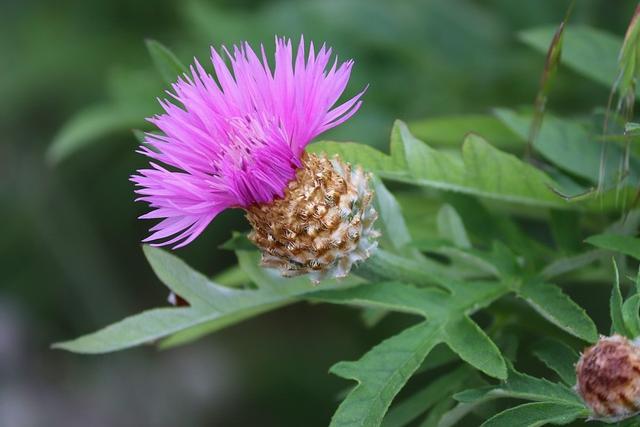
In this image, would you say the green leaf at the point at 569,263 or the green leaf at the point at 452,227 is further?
the green leaf at the point at 452,227

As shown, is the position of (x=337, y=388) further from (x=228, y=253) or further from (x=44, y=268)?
(x=44, y=268)

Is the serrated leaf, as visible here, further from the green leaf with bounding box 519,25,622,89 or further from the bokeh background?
the bokeh background

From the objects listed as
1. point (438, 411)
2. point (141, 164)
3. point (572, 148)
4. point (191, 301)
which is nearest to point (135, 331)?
point (191, 301)

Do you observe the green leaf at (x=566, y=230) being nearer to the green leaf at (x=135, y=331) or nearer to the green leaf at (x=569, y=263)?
the green leaf at (x=569, y=263)

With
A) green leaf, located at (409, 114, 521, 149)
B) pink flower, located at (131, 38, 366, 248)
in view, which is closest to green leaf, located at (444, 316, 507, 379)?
pink flower, located at (131, 38, 366, 248)

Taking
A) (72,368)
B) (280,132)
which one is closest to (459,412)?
(280,132)

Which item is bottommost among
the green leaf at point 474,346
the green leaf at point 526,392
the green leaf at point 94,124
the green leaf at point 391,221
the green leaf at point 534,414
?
the green leaf at point 534,414

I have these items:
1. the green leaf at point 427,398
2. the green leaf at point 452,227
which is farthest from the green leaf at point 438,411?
the green leaf at point 452,227
